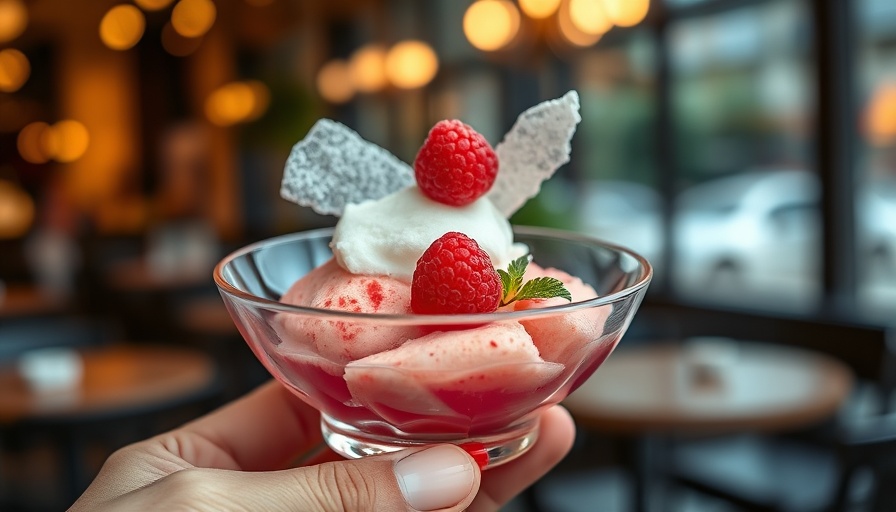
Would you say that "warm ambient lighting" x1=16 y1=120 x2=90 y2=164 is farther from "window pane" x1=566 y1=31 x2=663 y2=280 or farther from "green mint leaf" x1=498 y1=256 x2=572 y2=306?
"green mint leaf" x1=498 y1=256 x2=572 y2=306

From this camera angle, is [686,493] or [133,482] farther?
[686,493]

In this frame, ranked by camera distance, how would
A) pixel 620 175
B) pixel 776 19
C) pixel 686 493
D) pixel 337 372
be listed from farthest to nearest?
pixel 620 175, pixel 776 19, pixel 686 493, pixel 337 372

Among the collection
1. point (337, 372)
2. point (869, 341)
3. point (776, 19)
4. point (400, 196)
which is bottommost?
point (869, 341)

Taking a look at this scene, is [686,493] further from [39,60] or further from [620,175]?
[39,60]

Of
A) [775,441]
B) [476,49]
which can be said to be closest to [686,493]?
[775,441]

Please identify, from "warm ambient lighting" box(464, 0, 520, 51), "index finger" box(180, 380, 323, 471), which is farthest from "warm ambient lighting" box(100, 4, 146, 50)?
"index finger" box(180, 380, 323, 471)

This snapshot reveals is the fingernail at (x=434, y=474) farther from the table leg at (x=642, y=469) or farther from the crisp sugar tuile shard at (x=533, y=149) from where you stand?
the table leg at (x=642, y=469)
